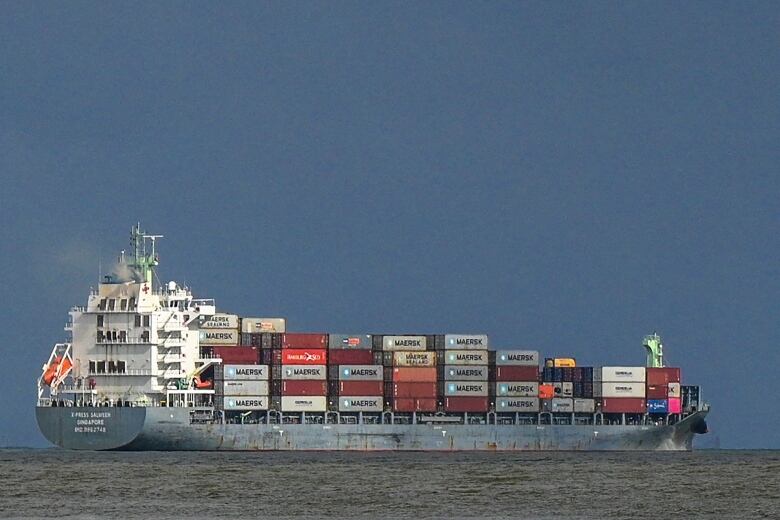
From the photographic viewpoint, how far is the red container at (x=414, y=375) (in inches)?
4973

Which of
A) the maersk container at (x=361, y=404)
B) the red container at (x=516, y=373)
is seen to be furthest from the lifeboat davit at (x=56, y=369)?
the red container at (x=516, y=373)

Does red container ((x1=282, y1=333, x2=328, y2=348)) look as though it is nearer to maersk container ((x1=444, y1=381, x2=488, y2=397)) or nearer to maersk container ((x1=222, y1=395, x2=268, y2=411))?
maersk container ((x1=222, y1=395, x2=268, y2=411))

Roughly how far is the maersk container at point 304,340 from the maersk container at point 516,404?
14.6 m

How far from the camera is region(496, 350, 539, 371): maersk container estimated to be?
129m

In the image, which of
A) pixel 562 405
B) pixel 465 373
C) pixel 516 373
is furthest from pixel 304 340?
pixel 562 405

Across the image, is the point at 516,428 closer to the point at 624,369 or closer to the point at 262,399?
the point at 624,369

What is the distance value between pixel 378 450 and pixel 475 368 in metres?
9.11

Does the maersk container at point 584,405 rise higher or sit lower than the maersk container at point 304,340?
lower

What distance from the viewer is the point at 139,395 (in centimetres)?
12162

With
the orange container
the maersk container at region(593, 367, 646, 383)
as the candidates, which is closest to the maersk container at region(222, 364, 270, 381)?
the orange container

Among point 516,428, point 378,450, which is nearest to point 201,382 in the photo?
point 378,450

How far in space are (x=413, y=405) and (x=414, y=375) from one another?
2178 millimetres

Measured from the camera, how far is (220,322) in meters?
124

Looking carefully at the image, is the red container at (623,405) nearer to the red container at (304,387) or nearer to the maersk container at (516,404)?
the maersk container at (516,404)
